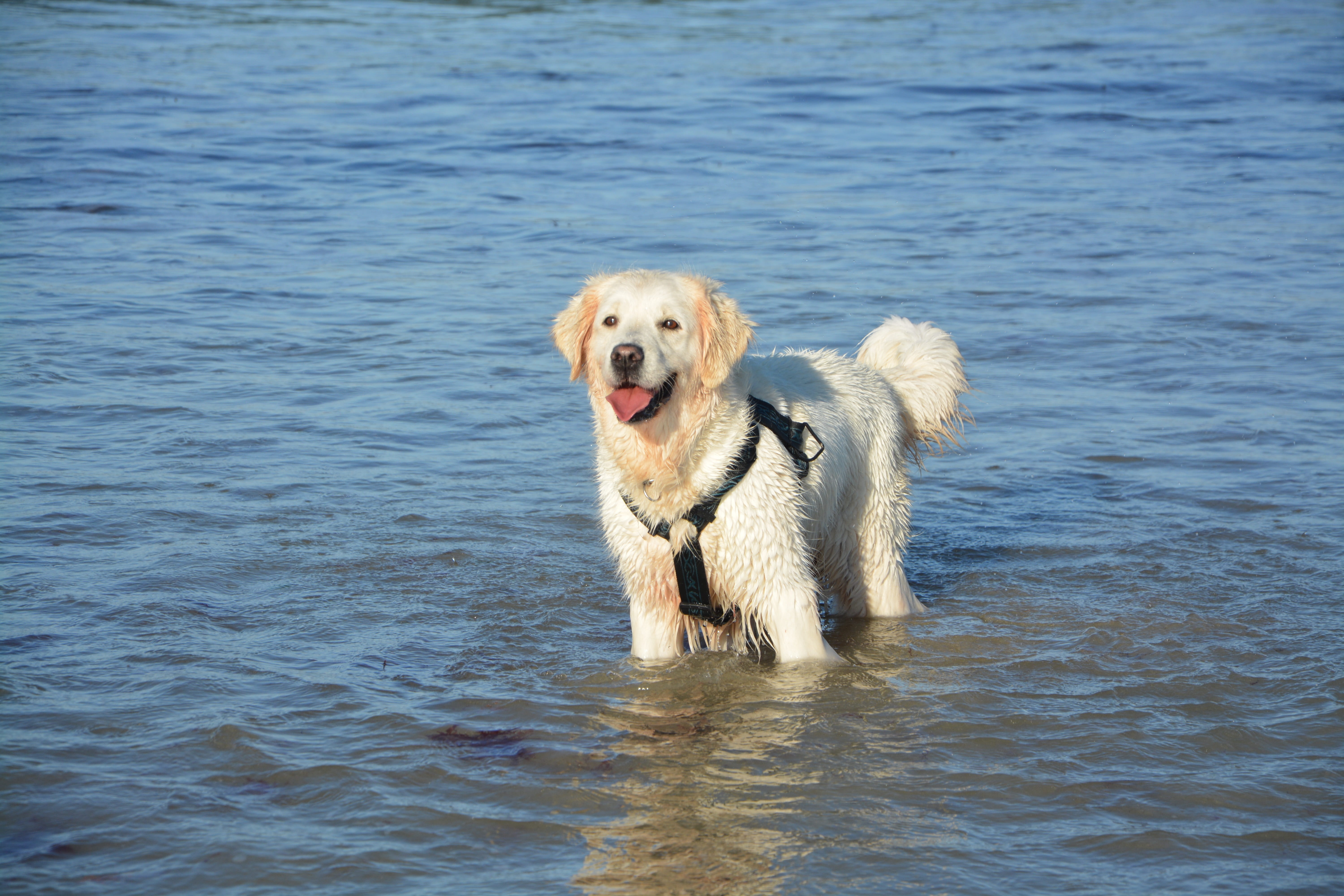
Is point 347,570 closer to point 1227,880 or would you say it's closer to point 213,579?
point 213,579

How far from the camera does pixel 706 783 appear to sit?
193 inches

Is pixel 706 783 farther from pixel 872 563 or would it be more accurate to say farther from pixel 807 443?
pixel 872 563

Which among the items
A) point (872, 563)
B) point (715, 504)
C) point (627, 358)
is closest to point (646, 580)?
point (715, 504)

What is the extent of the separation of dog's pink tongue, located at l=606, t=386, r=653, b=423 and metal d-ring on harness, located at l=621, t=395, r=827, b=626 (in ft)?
1.43

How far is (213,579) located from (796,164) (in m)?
12.4

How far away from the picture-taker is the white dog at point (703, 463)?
5379 mm

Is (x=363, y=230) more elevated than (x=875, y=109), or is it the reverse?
(x=875, y=109)

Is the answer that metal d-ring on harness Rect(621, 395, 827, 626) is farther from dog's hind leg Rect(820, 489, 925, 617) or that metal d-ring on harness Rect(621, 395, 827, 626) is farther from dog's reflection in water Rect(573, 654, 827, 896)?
dog's hind leg Rect(820, 489, 925, 617)

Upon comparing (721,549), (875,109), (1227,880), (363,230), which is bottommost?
(1227,880)

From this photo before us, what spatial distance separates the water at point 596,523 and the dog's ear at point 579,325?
140 cm

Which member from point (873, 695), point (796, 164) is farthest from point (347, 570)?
point (796, 164)

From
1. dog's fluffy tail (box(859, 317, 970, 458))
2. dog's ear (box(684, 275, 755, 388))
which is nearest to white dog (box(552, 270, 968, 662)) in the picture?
dog's ear (box(684, 275, 755, 388))

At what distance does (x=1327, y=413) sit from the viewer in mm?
9359

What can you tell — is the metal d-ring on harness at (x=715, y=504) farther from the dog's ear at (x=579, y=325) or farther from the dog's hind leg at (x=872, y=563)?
the dog's hind leg at (x=872, y=563)
